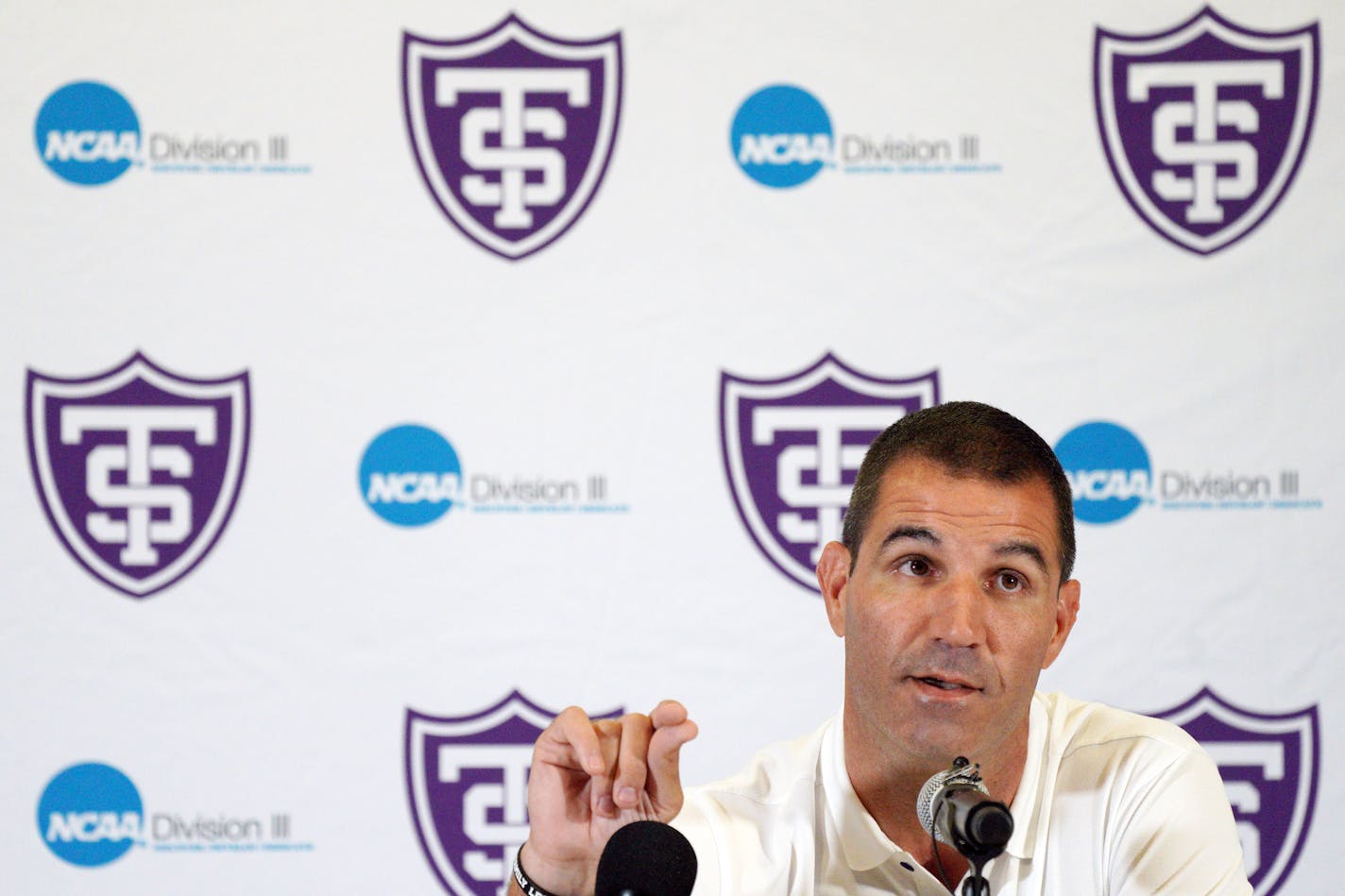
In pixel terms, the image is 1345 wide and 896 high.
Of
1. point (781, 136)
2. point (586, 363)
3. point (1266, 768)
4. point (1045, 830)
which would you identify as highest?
point (781, 136)

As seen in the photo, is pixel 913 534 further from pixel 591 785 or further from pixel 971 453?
pixel 591 785

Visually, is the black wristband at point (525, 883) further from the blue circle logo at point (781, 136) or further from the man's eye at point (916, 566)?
the blue circle logo at point (781, 136)

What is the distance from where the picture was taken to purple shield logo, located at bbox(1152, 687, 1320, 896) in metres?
2.55

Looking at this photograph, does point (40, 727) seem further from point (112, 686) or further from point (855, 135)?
point (855, 135)

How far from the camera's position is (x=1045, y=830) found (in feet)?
5.24

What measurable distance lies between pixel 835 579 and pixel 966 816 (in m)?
0.69

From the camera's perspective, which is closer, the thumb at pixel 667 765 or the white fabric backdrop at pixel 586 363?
the thumb at pixel 667 765

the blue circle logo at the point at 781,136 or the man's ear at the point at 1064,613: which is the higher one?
the blue circle logo at the point at 781,136

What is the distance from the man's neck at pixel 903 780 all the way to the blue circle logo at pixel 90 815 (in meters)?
1.63

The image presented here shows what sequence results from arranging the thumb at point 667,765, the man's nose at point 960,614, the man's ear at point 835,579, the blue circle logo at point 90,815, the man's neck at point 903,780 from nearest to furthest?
the thumb at point 667,765 < the man's nose at point 960,614 < the man's neck at point 903,780 < the man's ear at point 835,579 < the blue circle logo at point 90,815

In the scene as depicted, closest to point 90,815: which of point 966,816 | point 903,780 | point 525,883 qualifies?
point 525,883

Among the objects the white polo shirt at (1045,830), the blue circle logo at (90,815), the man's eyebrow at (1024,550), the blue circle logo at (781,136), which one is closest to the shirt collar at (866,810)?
the white polo shirt at (1045,830)

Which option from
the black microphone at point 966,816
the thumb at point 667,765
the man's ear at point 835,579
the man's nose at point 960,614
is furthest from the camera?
the man's ear at point 835,579

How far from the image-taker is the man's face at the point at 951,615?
4.93ft
